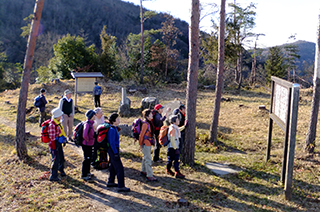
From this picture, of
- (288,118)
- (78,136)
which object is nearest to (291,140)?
(288,118)

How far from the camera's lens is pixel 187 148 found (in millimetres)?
6855

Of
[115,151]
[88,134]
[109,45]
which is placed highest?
[109,45]

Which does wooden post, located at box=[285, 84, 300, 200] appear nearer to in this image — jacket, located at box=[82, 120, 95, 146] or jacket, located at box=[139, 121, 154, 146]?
jacket, located at box=[139, 121, 154, 146]

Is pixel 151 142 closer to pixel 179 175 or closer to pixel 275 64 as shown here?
pixel 179 175

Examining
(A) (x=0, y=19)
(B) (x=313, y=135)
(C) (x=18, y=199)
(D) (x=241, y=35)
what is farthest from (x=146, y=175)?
(A) (x=0, y=19)

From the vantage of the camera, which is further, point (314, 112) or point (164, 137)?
point (314, 112)

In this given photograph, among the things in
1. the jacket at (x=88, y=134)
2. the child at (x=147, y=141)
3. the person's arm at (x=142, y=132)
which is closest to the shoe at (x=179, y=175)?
the child at (x=147, y=141)

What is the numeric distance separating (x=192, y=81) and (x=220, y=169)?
2535 millimetres

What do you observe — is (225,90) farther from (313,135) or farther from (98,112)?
(98,112)

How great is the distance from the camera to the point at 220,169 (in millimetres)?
6934

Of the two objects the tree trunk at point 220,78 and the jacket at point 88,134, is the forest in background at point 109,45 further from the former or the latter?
the jacket at point 88,134

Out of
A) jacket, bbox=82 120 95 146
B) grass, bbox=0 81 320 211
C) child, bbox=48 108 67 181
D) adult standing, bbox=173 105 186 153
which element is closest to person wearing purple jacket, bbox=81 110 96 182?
jacket, bbox=82 120 95 146

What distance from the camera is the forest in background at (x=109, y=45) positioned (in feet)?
84.1

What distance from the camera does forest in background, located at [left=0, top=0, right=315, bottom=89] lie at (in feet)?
84.1
